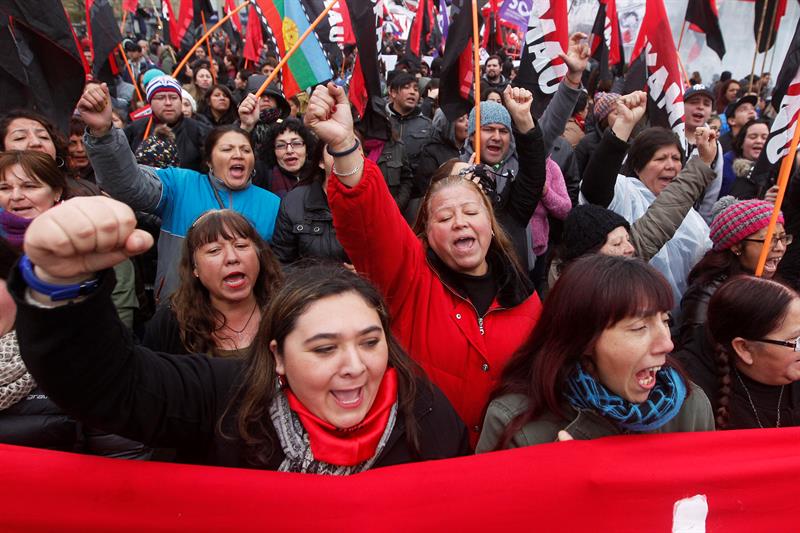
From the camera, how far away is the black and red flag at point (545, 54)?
4230 millimetres

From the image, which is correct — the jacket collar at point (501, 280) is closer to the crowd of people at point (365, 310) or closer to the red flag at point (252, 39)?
the crowd of people at point (365, 310)

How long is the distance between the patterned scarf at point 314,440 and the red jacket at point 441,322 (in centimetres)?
55

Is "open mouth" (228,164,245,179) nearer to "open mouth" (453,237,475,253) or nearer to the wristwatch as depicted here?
"open mouth" (453,237,475,253)

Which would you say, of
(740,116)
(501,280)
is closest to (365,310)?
(501,280)

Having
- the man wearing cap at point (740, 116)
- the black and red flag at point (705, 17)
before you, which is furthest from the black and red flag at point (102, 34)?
the man wearing cap at point (740, 116)

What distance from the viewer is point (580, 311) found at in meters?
1.70

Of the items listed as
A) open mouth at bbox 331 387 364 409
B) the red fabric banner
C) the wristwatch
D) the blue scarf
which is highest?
the wristwatch

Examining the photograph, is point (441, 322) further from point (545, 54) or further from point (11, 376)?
point (545, 54)

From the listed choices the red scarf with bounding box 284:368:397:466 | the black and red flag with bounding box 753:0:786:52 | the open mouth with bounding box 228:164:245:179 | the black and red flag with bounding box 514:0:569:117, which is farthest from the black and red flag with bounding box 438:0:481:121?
the black and red flag with bounding box 753:0:786:52

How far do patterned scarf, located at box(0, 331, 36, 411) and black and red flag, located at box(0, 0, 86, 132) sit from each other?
3.84ft

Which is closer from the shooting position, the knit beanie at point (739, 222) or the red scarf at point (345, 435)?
the red scarf at point (345, 435)

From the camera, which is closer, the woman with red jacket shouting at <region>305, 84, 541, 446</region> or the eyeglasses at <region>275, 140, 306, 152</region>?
the woman with red jacket shouting at <region>305, 84, 541, 446</region>

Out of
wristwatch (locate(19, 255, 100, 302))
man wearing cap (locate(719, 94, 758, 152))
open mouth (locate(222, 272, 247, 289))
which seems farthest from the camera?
man wearing cap (locate(719, 94, 758, 152))

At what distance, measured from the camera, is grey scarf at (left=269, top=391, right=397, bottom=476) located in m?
1.50
